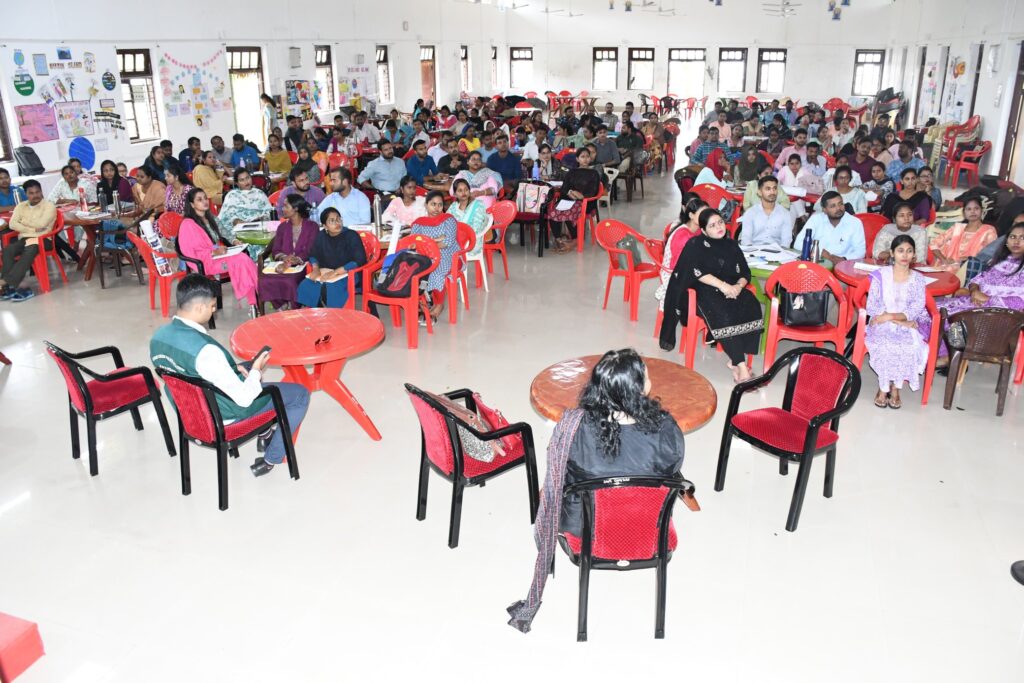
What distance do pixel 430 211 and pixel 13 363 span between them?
9.60 ft

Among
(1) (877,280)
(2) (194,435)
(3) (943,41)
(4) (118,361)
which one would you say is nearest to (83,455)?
(4) (118,361)

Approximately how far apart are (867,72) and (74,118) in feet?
60.4

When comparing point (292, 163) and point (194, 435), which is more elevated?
point (292, 163)

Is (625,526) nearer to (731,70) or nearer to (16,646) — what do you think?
(16,646)

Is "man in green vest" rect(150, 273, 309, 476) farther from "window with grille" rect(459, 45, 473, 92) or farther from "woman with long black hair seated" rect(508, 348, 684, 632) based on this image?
"window with grille" rect(459, 45, 473, 92)

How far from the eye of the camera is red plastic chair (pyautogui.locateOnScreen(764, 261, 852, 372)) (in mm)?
4441

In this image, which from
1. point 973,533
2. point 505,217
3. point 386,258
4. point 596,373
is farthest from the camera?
point 505,217

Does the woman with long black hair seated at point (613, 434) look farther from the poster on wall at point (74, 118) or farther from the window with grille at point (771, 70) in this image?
the window with grille at point (771, 70)

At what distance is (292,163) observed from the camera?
967cm

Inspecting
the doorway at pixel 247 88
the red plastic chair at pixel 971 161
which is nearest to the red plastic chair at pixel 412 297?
the doorway at pixel 247 88

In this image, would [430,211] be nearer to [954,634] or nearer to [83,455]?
[83,455]

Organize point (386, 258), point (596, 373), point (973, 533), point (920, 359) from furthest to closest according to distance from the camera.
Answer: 1. point (386, 258)
2. point (920, 359)
3. point (973, 533)
4. point (596, 373)

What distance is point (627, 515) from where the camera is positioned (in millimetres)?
2473

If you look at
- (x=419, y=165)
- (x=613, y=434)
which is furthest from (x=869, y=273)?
(x=419, y=165)
